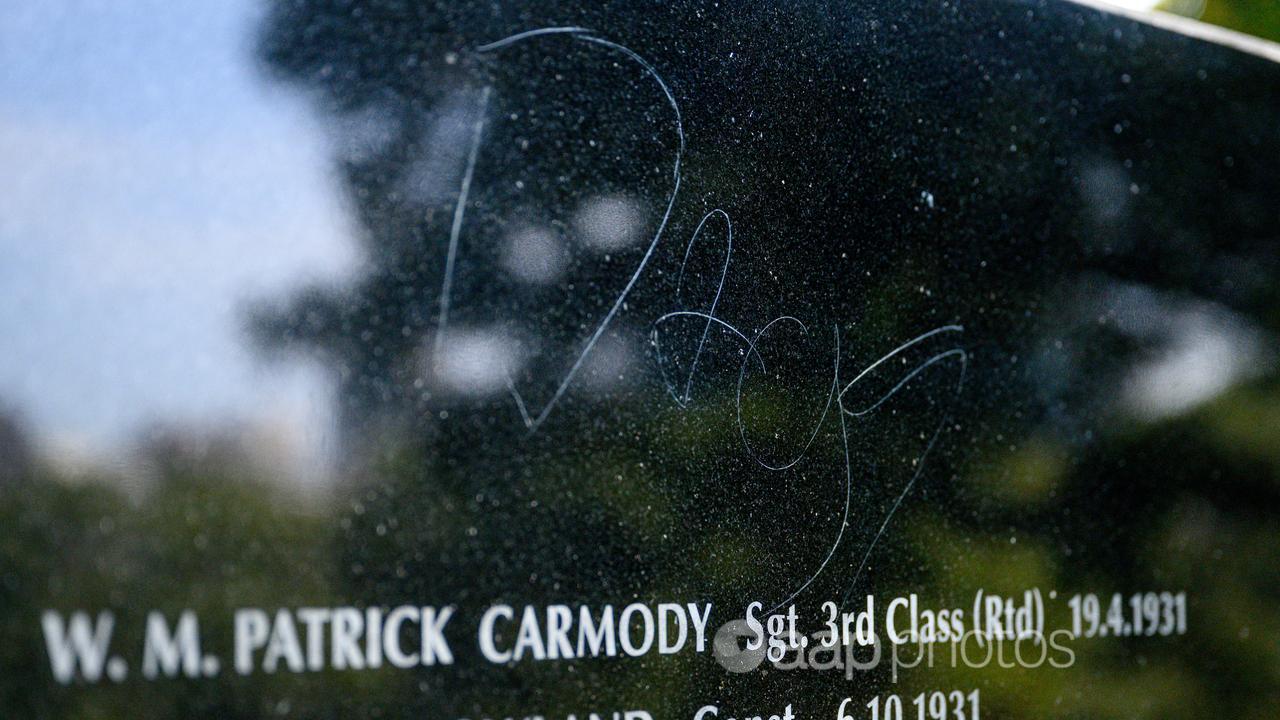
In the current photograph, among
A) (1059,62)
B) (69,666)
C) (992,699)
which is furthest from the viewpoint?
(1059,62)

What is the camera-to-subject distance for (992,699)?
1984mm

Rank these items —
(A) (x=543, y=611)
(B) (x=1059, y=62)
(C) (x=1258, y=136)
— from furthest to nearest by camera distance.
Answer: (C) (x=1258, y=136)
(B) (x=1059, y=62)
(A) (x=543, y=611)

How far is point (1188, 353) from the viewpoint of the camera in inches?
92.1

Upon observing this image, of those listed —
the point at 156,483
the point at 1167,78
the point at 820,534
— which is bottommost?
the point at 820,534

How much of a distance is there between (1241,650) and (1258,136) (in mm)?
1006

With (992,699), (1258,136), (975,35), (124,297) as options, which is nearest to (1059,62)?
(975,35)

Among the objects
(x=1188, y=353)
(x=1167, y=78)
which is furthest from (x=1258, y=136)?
(x=1188, y=353)

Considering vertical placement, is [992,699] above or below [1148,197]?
below

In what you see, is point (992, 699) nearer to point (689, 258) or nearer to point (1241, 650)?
point (1241, 650)

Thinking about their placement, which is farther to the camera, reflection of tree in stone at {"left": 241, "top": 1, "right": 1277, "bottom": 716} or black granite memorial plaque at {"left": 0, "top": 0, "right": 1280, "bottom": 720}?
reflection of tree in stone at {"left": 241, "top": 1, "right": 1277, "bottom": 716}

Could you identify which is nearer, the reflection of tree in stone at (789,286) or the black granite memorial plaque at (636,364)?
the black granite memorial plaque at (636,364)

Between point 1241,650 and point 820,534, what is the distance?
3.29 feet

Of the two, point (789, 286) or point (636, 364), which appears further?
point (789, 286)

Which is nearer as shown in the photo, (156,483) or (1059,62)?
(156,483)
